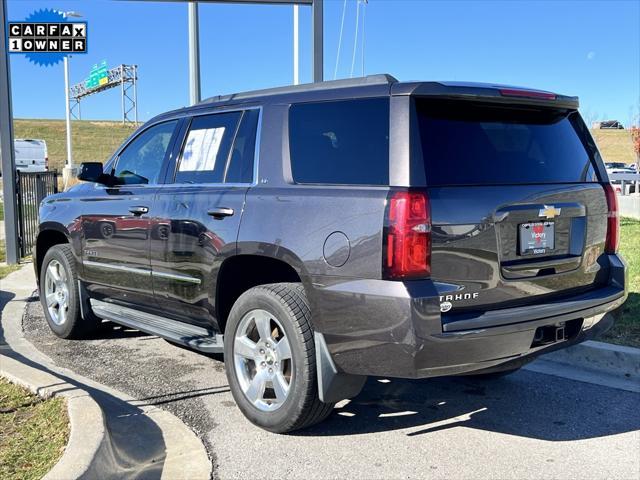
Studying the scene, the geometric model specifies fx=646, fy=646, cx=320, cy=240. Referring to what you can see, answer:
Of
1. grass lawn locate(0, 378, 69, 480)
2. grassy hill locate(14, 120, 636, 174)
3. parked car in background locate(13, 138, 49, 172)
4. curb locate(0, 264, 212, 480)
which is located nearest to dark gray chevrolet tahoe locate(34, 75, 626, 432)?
curb locate(0, 264, 212, 480)

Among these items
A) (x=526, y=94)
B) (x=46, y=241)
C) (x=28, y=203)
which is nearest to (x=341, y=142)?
(x=526, y=94)

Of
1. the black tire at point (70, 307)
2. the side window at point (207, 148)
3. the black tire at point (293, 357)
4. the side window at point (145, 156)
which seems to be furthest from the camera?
the black tire at point (70, 307)

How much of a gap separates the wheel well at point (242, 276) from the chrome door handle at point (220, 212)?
0.28m

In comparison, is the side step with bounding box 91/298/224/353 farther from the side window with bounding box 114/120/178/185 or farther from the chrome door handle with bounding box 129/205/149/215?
the side window with bounding box 114/120/178/185

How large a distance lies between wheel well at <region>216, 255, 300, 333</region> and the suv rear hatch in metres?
1.12

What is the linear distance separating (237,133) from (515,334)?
87.8 inches

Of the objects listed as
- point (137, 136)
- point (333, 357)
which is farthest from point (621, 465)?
point (137, 136)

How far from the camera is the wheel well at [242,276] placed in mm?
4074

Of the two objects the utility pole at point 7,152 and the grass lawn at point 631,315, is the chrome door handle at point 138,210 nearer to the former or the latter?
the grass lawn at point 631,315

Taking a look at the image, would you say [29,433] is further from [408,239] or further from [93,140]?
[93,140]

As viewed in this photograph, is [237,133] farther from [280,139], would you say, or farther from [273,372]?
[273,372]

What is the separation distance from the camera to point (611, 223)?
4.13 m

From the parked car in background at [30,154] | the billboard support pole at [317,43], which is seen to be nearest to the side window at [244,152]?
the billboard support pole at [317,43]

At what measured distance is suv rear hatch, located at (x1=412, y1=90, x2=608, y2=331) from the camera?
10.7 ft
